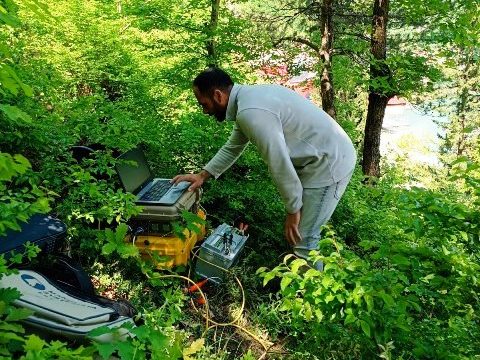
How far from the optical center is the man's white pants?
3.07m

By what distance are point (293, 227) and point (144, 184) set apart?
1.57 metres

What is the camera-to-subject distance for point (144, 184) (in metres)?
3.92

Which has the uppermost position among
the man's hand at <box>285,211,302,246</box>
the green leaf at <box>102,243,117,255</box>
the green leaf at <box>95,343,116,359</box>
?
the green leaf at <box>95,343,116,359</box>

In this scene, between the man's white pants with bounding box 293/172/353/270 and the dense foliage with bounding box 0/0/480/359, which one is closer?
the dense foliage with bounding box 0/0/480/359

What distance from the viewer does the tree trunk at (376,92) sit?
23.8 ft

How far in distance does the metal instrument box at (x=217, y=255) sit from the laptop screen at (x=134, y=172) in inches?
31.3

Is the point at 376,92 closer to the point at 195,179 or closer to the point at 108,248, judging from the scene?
the point at 195,179

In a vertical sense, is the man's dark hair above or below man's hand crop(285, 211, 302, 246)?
above

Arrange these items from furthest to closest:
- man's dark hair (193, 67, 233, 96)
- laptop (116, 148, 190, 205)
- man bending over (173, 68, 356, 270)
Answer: laptop (116, 148, 190, 205)
man's dark hair (193, 67, 233, 96)
man bending over (173, 68, 356, 270)

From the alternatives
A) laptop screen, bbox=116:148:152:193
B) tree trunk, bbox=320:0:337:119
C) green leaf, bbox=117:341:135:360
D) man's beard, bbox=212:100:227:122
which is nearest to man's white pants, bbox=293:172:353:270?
man's beard, bbox=212:100:227:122

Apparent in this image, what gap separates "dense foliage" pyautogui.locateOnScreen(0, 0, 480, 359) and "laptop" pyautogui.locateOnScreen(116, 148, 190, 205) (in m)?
0.14

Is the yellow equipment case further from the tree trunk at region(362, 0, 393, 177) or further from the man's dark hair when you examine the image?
the tree trunk at region(362, 0, 393, 177)

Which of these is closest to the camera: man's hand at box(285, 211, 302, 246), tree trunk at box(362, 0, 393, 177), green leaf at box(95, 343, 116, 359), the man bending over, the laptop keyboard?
green leaf at box(95, 343, 116, 359)

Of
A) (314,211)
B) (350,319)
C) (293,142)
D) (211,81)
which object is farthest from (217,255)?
(350,319)
